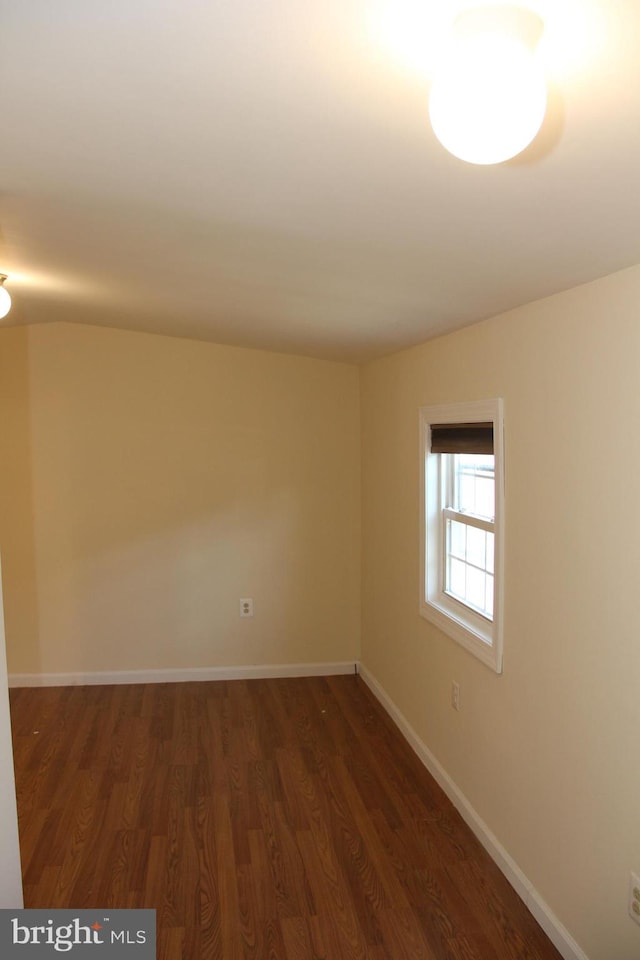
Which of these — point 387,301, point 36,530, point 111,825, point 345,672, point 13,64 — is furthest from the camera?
point 345,672

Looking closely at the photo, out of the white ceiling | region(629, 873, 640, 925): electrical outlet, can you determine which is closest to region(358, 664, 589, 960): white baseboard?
region(629, 873, 640, 925): electrical outlet

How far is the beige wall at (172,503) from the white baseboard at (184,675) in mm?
48

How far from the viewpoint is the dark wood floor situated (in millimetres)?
2420

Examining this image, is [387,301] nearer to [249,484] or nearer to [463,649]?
[463,649]

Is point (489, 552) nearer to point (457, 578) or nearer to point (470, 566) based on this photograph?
point (470, 566)

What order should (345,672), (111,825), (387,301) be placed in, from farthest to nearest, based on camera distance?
(345,672) → (111,825) → (387,301)

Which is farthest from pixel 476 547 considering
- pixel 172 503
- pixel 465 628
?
pixel 172 503

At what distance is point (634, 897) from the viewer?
194 cm

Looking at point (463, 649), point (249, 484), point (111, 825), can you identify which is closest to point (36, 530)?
point (249, 484)

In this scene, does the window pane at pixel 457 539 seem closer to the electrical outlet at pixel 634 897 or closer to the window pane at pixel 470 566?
the window pane at pixel 470 566

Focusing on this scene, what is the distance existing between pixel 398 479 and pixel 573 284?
2093 mm

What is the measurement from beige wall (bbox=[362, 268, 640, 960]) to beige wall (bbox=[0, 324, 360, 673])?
1862 mm

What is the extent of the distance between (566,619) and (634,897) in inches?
29.9

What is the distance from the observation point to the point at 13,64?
1.13 m
